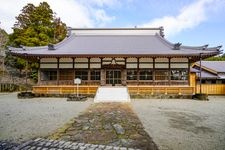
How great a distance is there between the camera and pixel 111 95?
17922 millimetres

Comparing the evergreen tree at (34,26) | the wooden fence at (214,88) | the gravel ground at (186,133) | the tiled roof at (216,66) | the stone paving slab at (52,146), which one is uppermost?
the evergreen tree at (34,26)

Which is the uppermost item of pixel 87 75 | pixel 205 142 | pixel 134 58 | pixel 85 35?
pixel 85 35

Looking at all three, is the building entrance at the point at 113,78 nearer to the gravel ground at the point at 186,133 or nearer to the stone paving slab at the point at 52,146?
the gravel ground at the point at 186,133

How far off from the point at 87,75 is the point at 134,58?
14.5 ft

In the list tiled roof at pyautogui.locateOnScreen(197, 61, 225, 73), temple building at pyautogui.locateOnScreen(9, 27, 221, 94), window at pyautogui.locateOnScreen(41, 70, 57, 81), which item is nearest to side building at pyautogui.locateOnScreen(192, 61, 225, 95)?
tiled roof at pyautogui.locateOnScreen(197, 61, 225, 73)

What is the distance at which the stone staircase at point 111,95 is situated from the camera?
17156mm

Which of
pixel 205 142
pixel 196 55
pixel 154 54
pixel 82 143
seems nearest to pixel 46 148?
pixel 82 143

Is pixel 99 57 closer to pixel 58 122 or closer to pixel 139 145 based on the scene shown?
pixel 58 122

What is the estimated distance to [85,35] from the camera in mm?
27625

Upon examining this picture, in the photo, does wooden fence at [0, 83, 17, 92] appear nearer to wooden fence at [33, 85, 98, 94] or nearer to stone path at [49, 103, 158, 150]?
wooden fence at [33, 85, 98, 94]

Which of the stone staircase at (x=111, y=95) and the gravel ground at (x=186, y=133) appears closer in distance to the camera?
the gravel ground at (x=186, y=133)

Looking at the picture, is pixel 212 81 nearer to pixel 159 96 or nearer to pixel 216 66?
pixel 216 66

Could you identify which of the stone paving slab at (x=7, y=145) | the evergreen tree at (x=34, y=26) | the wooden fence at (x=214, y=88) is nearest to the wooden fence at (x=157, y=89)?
the wooden fence at (x=214, y=88)

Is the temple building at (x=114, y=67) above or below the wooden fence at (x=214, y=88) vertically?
above
